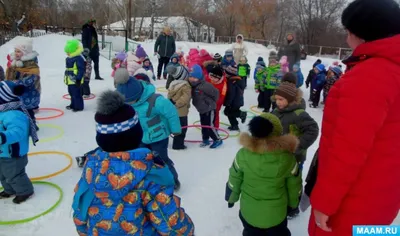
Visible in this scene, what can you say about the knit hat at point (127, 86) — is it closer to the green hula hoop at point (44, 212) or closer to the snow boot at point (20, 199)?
the green hula hoop at point (44, 212)

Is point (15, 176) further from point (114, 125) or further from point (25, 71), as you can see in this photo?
point (25, 71)

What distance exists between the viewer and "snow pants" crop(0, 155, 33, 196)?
356cm

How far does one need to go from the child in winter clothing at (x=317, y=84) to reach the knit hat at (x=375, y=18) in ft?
26.7

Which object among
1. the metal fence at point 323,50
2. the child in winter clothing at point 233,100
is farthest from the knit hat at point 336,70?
the metal fence at point 323,50

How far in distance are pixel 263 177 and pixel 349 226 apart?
823 mm

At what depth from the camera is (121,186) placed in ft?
5.90

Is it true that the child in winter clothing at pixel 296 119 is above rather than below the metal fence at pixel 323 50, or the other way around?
below

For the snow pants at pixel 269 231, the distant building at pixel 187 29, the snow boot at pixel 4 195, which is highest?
the distant building at pixel 187 29

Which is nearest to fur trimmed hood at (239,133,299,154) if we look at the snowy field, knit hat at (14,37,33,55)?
the snowy field

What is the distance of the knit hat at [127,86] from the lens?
3.36 meters

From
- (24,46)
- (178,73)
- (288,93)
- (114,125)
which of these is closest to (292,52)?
(178,73)

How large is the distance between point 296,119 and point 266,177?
3.62 ft

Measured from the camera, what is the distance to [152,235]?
2.03 m

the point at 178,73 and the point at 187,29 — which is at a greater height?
the point at 187,29
